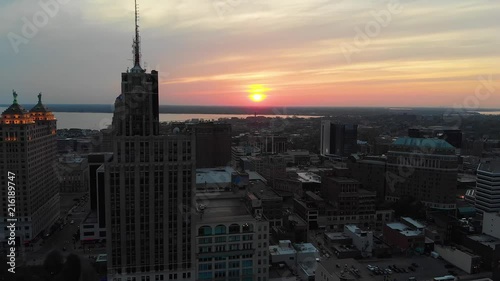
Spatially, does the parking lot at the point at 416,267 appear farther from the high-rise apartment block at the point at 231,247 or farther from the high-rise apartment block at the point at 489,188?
the high-rise apartment block at the point at 489,188

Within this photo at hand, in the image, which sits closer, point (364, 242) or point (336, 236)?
point (364, 242)

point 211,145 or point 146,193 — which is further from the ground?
point 146,193

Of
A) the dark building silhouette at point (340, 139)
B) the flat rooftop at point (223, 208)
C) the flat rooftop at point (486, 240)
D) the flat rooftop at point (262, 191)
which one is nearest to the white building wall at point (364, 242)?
the flat rooftop at point (262, 191)

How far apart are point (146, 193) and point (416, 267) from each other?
2395 centimetres

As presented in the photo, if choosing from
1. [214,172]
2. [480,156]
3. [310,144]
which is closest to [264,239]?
[214,172]

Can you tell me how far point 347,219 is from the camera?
45.3 metres

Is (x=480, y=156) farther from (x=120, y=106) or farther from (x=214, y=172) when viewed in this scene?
(x=120, y=106)

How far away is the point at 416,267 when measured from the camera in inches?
1316

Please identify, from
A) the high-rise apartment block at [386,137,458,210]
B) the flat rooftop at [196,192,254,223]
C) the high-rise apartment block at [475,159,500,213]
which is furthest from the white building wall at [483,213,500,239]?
the flat rooftop at [196,192,254,223]

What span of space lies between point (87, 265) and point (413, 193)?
132ft

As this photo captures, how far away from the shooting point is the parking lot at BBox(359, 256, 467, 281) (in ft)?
104

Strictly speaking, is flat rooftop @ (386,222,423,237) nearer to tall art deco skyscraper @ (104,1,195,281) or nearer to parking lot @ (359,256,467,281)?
parking lot @ (359,256,467,281)

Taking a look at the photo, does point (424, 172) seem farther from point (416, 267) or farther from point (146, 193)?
point (146, 193)

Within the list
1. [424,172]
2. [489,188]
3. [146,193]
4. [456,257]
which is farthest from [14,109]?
[489,188]
